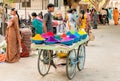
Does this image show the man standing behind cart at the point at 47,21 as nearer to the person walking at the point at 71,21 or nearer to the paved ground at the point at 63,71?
the paved ground at the point at 63,71

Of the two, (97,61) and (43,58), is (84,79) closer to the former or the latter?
(43,58)

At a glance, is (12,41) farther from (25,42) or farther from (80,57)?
(80,57)

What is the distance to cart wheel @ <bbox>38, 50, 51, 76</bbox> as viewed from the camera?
350 inches

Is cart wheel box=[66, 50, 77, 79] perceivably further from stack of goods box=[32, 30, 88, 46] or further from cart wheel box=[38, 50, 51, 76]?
cart wheel box=[38, 50, 51, 76]

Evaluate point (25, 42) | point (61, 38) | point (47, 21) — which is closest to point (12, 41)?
point (25, 42)

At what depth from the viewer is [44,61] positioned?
893cm

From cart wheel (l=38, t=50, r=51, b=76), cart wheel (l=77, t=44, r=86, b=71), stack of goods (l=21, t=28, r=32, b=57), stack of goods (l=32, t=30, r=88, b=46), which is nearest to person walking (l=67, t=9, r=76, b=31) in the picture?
stack of goods (l=21, t=28, r=32, b=57)

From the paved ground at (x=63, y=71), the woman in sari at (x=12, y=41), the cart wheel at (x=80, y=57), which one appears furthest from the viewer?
the woman in sari at (x=12, y=41)

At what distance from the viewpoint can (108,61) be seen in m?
11.4

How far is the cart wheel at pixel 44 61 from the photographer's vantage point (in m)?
8.88

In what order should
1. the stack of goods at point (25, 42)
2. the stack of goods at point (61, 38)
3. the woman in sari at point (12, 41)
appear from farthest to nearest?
the stack of goods at point (25, 42)
the woman in sari at point (12, 41)
the stack of goods at point (61, 38)

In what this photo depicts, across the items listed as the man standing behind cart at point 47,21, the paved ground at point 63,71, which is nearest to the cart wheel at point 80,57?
the paved ground at point 63,71

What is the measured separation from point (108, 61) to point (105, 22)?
23.4 meters

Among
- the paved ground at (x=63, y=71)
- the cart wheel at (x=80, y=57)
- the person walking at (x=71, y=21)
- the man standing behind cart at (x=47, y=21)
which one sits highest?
the man standing behind cart at (x=47, y=21)
